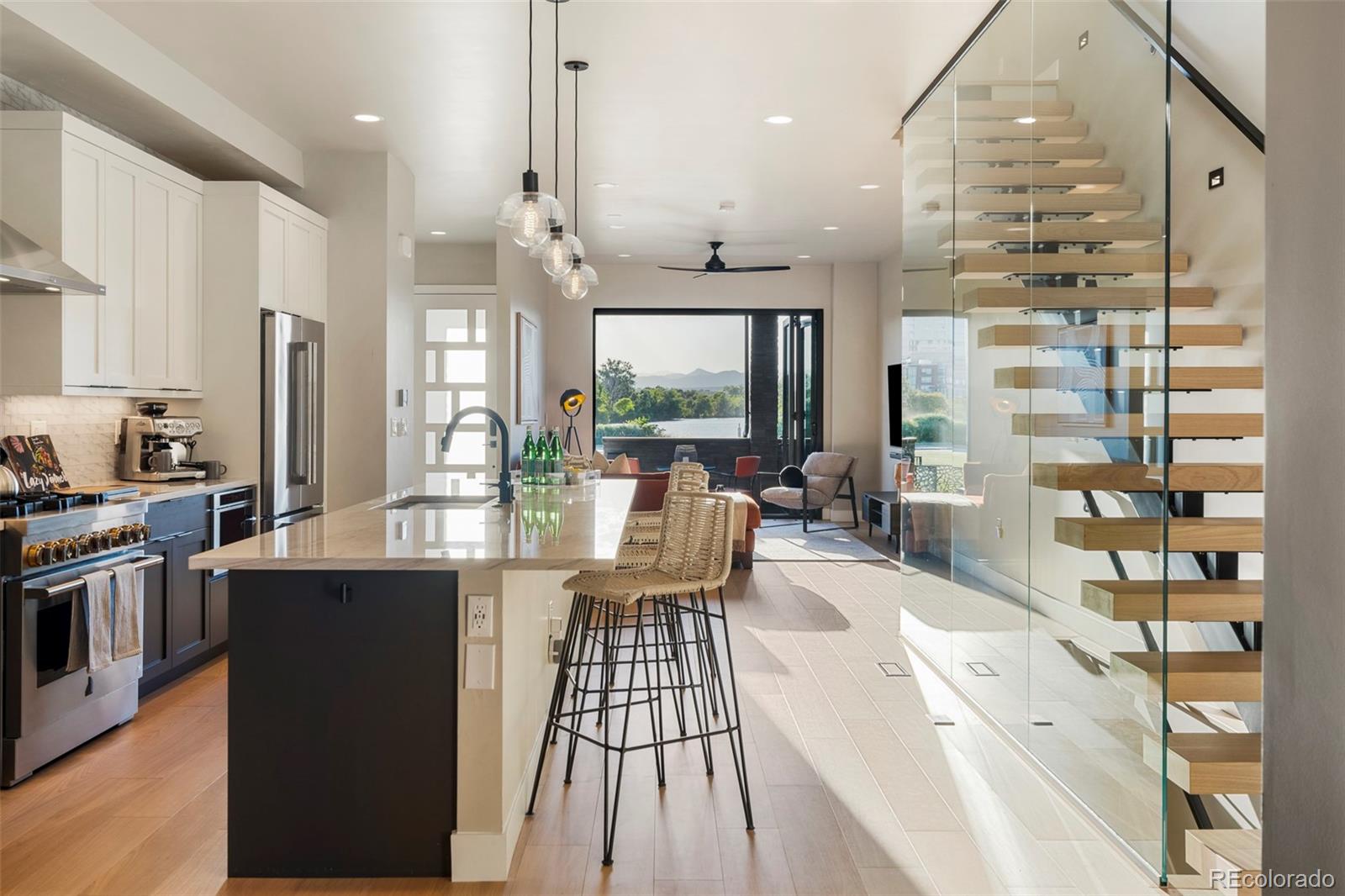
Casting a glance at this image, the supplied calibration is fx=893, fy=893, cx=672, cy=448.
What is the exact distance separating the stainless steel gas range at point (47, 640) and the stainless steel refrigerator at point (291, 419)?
129cm

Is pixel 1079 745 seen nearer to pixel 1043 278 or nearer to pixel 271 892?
pixel 1043 278

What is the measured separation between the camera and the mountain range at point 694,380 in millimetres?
11164

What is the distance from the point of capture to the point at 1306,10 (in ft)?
1.75

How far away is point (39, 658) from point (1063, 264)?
386cm

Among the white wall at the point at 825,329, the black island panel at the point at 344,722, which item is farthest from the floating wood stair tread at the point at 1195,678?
the white wall at the point at 825,329

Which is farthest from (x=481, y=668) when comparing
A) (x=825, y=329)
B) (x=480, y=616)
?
(x=825, y=329)

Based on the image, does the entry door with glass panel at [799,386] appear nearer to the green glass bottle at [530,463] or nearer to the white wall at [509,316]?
the white wall at [509,316]

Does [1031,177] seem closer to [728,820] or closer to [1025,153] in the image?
[1025,153]

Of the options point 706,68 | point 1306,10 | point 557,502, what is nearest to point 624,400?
point 706,68

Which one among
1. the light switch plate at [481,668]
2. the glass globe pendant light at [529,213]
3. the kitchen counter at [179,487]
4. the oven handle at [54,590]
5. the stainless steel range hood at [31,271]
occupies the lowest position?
the light switch plate at [481,668]

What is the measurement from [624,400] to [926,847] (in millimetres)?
8775

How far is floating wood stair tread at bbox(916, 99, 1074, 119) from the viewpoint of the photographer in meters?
3.32

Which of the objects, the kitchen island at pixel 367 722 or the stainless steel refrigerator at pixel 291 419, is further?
the stainless steel refrigerator at pixel 291 419

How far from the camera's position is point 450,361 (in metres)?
8.90
